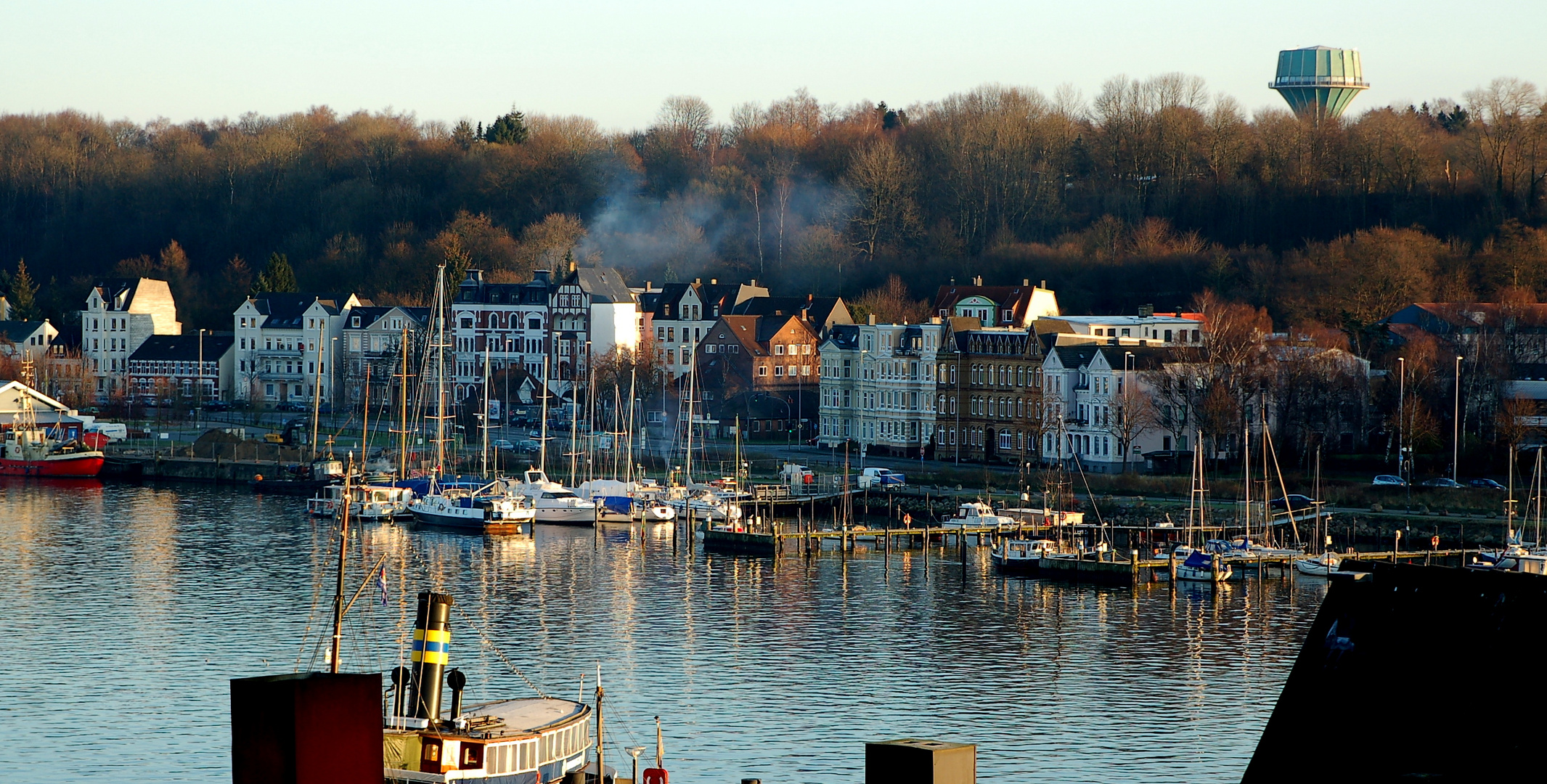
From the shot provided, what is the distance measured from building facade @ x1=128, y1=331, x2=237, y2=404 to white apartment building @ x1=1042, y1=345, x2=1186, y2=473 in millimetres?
51195

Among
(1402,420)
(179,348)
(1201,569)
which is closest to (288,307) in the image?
(179,348)

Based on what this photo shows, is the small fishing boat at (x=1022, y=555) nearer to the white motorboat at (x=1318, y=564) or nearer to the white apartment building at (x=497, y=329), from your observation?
the white motorboat at (x=1318, y=564)

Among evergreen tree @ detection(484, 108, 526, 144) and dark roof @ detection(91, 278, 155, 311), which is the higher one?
evergreen tree @ detection(484, 108, 526, 144)

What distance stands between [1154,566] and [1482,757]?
42.0 meters

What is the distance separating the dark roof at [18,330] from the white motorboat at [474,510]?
51.5m

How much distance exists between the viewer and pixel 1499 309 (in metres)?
65.8

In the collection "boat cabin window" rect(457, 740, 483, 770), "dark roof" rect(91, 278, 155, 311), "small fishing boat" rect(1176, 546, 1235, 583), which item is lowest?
"small fishing boat" rect(1176, 546, 1235, 583)

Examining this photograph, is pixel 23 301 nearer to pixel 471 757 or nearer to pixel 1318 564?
pixel 1318 564

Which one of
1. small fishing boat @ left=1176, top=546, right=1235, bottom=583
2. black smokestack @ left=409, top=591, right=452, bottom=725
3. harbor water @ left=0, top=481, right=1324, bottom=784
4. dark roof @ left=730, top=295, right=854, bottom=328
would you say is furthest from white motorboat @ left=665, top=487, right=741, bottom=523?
black smokestack @ left=409, top=591, right=452, bottom=725

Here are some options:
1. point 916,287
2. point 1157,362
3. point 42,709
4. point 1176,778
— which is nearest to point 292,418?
point 916,287

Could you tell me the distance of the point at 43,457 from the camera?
7381cm

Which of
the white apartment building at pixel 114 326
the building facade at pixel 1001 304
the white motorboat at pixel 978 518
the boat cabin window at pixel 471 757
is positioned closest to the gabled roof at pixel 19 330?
the white apartment building at pixel 114 326

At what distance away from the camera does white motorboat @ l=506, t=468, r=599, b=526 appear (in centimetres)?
5819

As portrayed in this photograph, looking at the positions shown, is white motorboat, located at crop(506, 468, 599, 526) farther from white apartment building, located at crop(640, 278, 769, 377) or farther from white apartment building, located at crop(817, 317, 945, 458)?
white apartment building, located at crop(640, 278, 769, 377)
